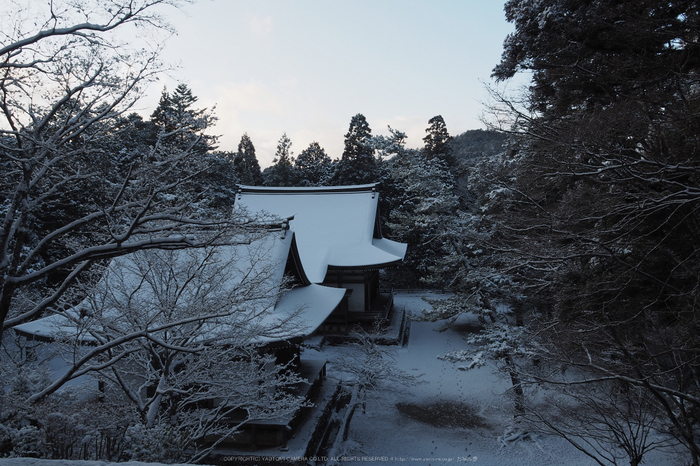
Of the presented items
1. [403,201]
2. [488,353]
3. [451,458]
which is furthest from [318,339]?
[403,201]

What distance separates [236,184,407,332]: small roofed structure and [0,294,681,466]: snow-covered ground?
2.94 m

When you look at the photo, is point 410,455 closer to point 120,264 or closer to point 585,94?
point 120,264

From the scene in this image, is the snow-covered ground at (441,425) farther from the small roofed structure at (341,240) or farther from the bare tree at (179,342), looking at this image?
the small roofed structure at (341,240)

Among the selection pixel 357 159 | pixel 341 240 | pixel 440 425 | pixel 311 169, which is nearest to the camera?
pixel 440 425

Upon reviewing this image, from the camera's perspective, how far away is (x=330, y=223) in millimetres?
18203

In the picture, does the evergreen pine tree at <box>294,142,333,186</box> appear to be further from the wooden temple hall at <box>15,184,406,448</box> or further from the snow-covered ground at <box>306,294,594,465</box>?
the snow-covered ground at <box>306,294,594,465</box>

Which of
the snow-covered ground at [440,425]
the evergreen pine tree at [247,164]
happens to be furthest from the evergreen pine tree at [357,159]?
the snow-covered ground at [440,425]

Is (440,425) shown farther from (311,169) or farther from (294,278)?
(311,169)

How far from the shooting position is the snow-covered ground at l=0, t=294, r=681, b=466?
7941 mm

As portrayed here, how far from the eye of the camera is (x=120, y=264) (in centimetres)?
665

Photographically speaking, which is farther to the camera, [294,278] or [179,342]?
[294,278]

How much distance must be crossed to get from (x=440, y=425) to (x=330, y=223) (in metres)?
10.6

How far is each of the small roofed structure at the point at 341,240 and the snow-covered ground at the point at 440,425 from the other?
2.94m

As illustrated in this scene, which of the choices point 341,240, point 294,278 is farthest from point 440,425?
point 341,240
